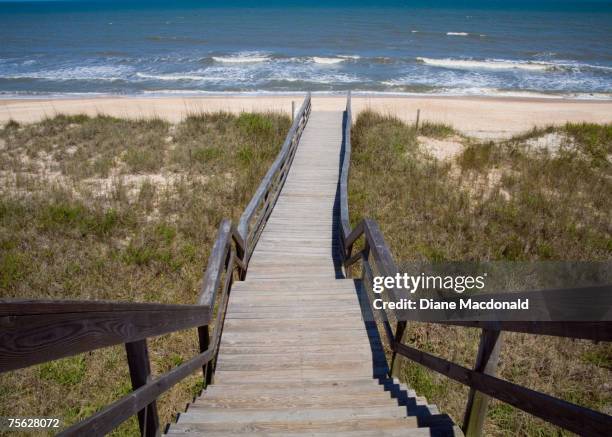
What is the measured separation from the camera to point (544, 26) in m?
66.0

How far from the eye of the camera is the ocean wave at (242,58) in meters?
41.6

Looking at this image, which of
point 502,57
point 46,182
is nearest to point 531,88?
point 502,57

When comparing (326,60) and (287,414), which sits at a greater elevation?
(326,60)

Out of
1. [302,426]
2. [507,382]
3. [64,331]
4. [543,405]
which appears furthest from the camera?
[302,426]

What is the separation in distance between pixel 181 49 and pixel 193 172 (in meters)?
41.8

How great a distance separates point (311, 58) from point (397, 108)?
20.8 meters

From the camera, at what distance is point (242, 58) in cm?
4266

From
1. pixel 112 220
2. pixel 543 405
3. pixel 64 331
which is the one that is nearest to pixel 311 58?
pixel 112 220

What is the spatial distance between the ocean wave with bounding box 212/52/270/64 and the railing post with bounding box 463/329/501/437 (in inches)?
1687

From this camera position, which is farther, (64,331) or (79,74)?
(79,74)

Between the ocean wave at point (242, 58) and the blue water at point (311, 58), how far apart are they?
10 cm

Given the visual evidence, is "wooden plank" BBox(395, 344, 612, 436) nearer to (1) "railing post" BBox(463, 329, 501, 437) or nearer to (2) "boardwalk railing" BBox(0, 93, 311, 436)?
(1) "railing post" BBox(463, 329, 501, 437)

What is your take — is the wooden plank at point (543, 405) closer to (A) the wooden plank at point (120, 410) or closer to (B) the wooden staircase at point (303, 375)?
(B) the wooden staircase at point (303, 375)

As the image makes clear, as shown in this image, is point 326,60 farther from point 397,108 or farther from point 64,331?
point 64,331
